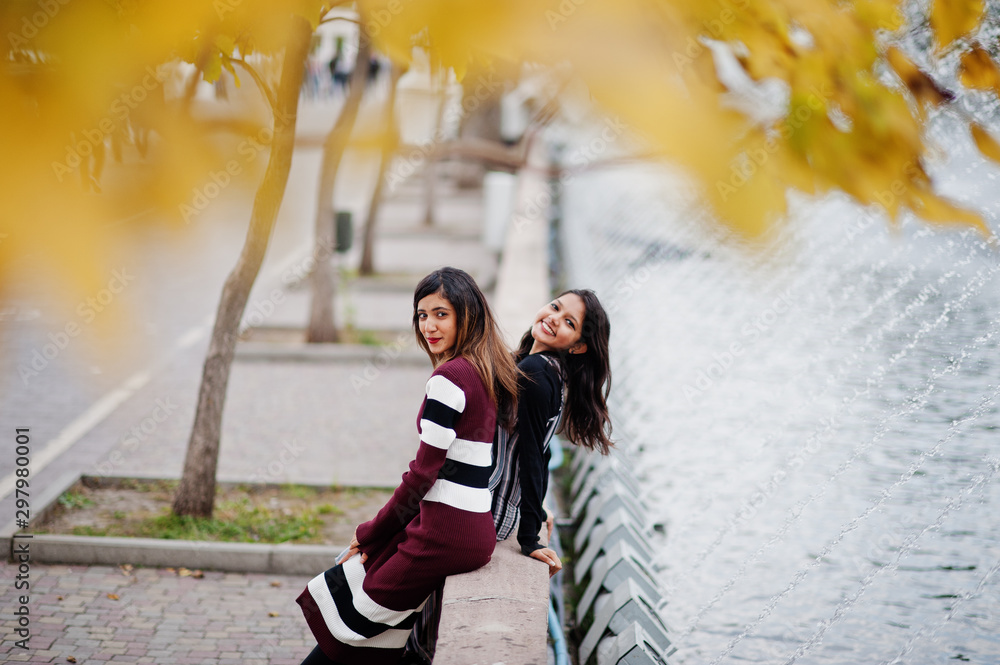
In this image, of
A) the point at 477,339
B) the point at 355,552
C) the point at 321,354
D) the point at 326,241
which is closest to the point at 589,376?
the point at 477,339

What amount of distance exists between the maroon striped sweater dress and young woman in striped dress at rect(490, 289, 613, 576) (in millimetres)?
191

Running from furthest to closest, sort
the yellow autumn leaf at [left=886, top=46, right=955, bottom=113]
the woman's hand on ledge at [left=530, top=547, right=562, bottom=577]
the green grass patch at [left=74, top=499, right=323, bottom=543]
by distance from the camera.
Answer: the green grass patch at [left=74, top=499, right=323, bottom=543] < the woman's hand on ledge at [left=530, top=547, right=562, bottom=577] < the yellow autumn leaf at [left=886, top=46, right=955, bottom=113]

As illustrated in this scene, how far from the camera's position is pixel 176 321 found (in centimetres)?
1137

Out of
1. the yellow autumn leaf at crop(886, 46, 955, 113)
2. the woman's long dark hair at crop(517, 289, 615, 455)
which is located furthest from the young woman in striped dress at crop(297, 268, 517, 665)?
the yellow autumn leaf at crop(886, 46, 955, 113)

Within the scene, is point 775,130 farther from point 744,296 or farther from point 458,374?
point 744,296

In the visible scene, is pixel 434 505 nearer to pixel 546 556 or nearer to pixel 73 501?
pixel 546 556

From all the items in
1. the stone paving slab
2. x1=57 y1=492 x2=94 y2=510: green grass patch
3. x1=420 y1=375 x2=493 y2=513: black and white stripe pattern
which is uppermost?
x1=420 y1=375 x2=493 y2=513: black and white stripe pattern

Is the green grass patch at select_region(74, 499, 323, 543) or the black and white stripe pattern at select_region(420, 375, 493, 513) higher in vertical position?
the black and white stripe pattern at select_region(420, 375, 493, 513)

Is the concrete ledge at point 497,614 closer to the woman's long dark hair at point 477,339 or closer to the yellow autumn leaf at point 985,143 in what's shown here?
the woman's long dark hair at point 477,339

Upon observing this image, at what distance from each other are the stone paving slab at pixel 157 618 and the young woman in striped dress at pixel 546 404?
1.65 metres

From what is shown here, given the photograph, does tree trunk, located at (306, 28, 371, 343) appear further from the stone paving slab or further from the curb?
the stone paving slab

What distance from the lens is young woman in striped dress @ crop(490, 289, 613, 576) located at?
3543mm

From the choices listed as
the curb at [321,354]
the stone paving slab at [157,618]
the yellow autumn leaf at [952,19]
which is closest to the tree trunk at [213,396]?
the stone paving slab at [157,618]

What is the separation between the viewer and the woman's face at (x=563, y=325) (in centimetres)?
363
